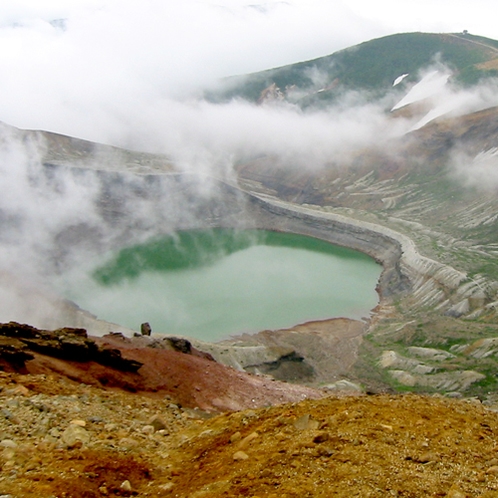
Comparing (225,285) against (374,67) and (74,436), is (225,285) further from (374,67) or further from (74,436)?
(374,67)

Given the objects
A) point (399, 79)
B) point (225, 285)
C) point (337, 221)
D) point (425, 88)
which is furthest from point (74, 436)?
point (399, 79)

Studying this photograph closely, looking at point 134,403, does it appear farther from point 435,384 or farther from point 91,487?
point 435,384

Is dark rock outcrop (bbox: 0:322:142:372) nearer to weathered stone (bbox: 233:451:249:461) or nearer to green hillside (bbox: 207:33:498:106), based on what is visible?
weathered stone (bbox: 233:451:249:461)

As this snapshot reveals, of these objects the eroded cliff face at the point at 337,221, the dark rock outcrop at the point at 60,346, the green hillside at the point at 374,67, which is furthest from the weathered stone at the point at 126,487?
the green hillside at the point at 374,67

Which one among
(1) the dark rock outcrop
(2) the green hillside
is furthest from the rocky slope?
(2) the green hillside

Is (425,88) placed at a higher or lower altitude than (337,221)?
higher
